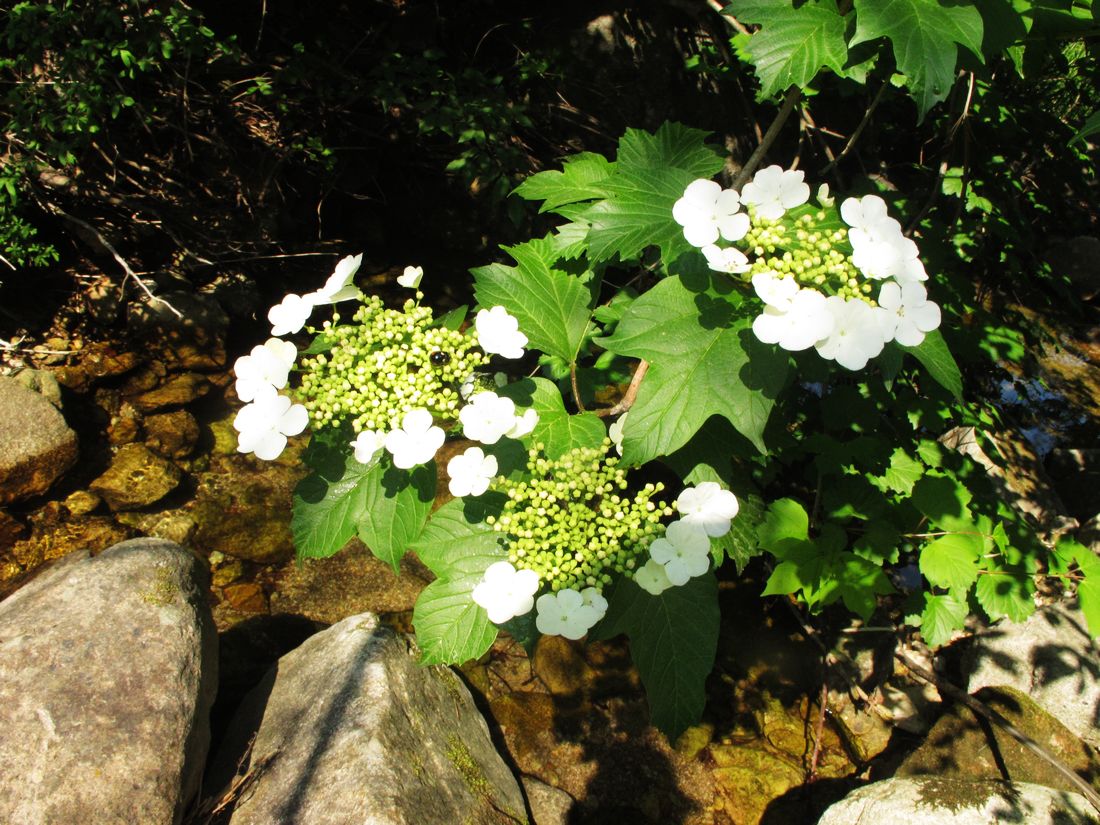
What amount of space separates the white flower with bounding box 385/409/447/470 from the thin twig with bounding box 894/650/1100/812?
9.31 feet

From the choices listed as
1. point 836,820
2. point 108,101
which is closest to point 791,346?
point 836,820

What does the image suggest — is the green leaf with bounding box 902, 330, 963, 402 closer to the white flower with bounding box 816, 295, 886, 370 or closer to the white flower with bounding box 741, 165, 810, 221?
the white flower with bounding box 816, 295, 886, 370

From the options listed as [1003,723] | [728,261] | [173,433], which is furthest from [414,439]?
[173,433]

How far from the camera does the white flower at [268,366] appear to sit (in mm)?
1479

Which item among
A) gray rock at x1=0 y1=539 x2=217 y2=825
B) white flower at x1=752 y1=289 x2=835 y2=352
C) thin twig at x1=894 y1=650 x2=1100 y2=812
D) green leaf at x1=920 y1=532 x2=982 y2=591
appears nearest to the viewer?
Result: white flower at x1=752 y1=289 x2=835 y2=352

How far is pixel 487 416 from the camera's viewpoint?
1460 mm

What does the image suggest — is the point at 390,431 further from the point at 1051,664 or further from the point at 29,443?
the point at 1051,664

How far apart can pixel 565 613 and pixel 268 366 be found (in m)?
0.80

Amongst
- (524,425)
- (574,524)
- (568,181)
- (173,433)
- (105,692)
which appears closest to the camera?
(574,524)

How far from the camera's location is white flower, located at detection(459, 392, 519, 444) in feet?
4.76

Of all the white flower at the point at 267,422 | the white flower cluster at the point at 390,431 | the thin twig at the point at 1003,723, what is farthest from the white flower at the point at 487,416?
the thin twig at the point at 1003,723

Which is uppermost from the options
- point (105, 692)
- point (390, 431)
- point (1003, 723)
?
point (390, 431)

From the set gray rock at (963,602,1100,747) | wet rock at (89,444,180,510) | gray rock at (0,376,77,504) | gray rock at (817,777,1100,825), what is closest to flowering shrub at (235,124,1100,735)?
gray rock at (817,777,1100,825)

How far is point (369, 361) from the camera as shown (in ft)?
4.96
